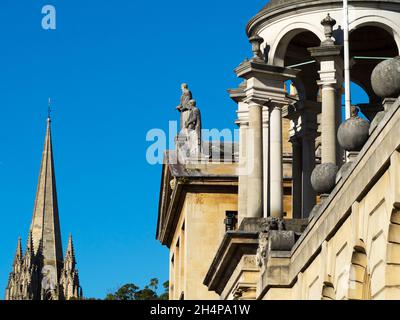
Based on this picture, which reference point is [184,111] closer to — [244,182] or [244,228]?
[244,182]

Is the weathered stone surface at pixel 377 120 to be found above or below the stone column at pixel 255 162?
below

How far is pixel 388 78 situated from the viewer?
34.5m

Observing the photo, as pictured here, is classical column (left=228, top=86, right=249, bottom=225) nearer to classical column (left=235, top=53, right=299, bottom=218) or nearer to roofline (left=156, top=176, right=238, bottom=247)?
classical column (left=235, top=53, right=299, bottom=218)

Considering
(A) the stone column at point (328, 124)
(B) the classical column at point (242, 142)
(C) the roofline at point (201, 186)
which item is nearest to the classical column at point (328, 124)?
(A) the stone column at point (328, 124)

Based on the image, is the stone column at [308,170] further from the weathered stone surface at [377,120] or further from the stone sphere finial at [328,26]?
the weathered stone surface at [377,120]

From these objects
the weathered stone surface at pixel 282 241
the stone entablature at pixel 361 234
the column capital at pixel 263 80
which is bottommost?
the stone entablature at pixel 361 234

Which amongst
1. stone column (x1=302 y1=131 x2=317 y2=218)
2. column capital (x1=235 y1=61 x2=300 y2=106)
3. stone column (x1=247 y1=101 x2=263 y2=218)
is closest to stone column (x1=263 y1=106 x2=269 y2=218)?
stone column (x1=247 y1=101 x2=263 y2=218)

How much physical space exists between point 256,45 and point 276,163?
380 cm

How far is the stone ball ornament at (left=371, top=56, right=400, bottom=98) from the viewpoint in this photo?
113 feet

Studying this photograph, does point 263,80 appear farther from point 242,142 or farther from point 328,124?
point 328,124

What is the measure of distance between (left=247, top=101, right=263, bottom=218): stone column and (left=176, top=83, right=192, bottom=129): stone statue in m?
18.1

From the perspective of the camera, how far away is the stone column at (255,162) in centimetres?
5500

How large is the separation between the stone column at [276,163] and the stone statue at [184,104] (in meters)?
17.3

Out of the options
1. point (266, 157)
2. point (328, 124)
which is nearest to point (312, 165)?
point (266, 157)
